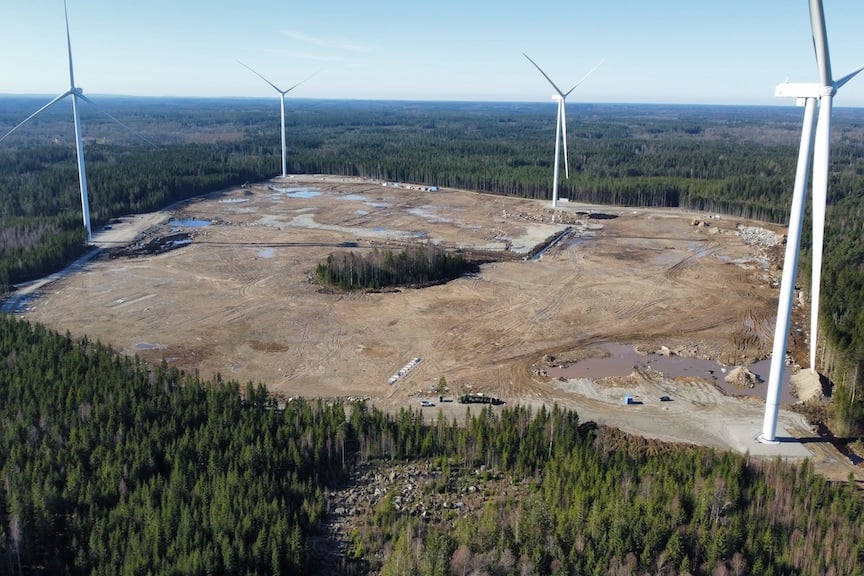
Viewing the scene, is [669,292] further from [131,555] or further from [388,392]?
[131,555]

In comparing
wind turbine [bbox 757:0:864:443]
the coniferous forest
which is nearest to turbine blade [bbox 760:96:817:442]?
wind turbine [bbox 757:0:864:443]

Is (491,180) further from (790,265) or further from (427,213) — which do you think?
(790,265)

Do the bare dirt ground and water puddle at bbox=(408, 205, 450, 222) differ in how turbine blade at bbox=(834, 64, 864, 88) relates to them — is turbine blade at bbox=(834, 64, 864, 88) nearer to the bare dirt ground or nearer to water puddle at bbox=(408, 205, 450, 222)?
the bare dirt ground

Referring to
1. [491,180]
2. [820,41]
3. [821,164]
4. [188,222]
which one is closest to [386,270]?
[188,222]

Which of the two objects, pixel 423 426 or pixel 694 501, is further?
pixel 423 426

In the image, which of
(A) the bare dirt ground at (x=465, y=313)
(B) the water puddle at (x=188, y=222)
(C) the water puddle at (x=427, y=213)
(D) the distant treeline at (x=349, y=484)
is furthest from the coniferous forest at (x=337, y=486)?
(C) the water puddle at (x=427, y=213)

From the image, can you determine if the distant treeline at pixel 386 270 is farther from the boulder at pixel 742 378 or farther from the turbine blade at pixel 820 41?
the turbine blade at pixel 820 41

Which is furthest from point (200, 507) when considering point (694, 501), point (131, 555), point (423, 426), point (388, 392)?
point (694, 501)
